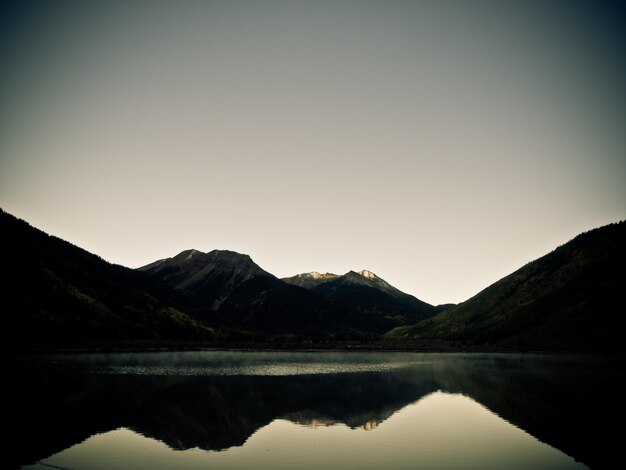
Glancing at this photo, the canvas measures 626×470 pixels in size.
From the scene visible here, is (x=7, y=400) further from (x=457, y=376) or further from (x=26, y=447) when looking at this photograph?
(x=457, y=376)

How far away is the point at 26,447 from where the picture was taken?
116ft

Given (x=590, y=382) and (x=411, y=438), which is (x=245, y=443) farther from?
(x=590, y=382)

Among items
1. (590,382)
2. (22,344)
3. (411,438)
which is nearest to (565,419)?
(411,438)

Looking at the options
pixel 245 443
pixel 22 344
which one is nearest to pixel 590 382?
pixel 245 443

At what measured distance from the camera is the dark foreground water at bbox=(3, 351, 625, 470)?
34.1 meters

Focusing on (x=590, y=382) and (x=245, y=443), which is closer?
(x=245, y=443)

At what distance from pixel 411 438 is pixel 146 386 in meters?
49.0

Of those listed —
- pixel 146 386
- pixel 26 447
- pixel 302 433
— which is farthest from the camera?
pixel 146 386

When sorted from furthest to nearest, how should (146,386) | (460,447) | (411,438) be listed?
(146,386)
(411,438)
(460,447)

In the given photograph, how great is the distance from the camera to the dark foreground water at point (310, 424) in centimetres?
3409

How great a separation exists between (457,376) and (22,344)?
6643 inches

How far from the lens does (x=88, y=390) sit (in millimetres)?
68812

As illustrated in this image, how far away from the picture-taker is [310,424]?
4862 centimetres

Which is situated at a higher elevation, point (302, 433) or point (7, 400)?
point (7, 400)
